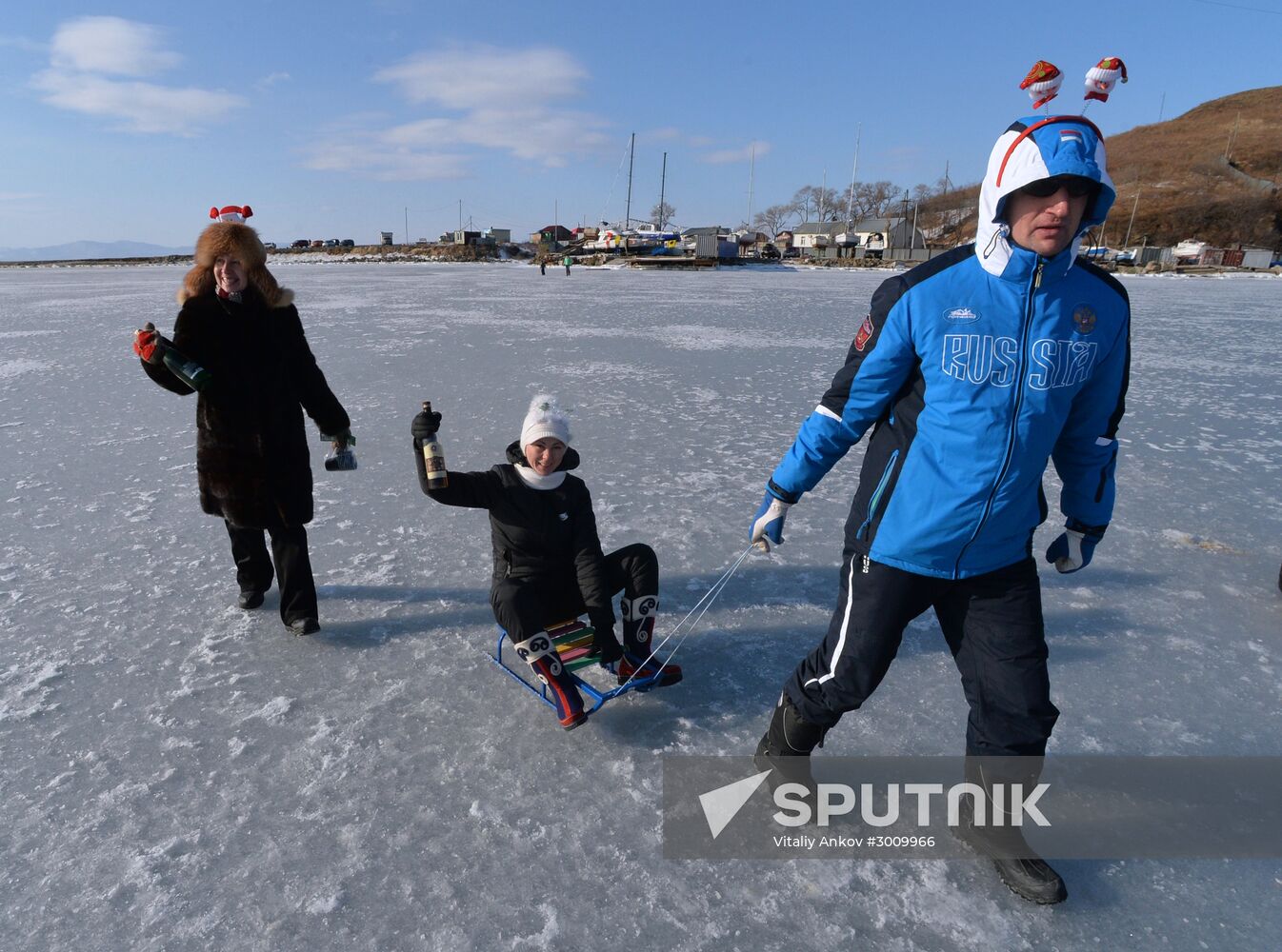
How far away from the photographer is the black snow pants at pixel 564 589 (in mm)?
2564

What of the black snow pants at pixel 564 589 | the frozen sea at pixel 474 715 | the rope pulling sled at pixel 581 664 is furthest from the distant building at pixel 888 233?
the rope pulling sled at pixel 581 664

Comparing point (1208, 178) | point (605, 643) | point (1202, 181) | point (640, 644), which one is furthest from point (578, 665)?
point (1208, 178)

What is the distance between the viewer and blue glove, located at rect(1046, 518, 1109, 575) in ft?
6.82

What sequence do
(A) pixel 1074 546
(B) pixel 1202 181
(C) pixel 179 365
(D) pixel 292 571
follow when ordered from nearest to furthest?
(A) pixel 1074 546 < (C) pixel 179 365 < (D) pixel 292 571 < (B) pixel 1202 181

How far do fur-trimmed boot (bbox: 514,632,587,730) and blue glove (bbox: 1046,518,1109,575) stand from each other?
62.4 inches

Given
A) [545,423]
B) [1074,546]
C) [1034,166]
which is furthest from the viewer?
[545,423]

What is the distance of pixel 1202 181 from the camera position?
75438 mm

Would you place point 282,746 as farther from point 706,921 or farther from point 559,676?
point 706,921

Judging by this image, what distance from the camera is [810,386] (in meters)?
8.52

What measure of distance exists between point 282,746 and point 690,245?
2746 inches

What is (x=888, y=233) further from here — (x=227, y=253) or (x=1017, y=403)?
(x=1017, y=403)

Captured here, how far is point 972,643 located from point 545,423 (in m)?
1.57

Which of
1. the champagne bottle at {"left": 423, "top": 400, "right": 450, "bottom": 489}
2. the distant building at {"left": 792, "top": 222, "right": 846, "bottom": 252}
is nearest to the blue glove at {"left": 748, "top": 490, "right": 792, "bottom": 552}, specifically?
the champagne bottle at {"left": 423, "top": 400, "right": 450, "bottom": 489}

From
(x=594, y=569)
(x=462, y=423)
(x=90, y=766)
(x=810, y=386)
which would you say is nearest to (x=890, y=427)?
(x=594, y=569)
